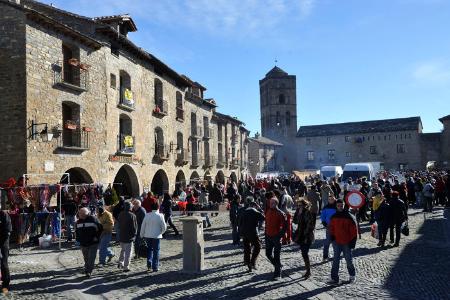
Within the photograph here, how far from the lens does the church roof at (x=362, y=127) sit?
73.2m

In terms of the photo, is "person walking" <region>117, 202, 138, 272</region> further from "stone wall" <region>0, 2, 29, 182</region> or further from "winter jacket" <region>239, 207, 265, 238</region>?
"stone wall" <region>0, 2, 29, 182</region>

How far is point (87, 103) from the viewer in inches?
721

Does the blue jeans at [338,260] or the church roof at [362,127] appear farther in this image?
the church roof at [362,127]

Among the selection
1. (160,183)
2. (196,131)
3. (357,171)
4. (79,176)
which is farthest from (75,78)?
(357,171)

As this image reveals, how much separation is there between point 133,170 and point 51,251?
10253mm

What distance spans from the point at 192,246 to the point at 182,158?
19512mm

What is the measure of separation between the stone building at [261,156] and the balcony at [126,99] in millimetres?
42637

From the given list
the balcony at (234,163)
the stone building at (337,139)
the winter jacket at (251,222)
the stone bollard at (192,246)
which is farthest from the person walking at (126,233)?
the stone building at (337,139)

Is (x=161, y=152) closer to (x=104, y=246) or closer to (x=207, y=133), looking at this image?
(x=207, y=133)

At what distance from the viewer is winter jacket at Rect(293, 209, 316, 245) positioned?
8820mm

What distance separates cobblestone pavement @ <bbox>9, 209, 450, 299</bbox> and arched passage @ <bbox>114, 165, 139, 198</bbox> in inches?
392

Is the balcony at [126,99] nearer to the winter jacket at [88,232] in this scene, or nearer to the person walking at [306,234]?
the winter jacket at [88,232]

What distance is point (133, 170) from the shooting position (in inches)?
882

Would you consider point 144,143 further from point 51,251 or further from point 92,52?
point 51,251
